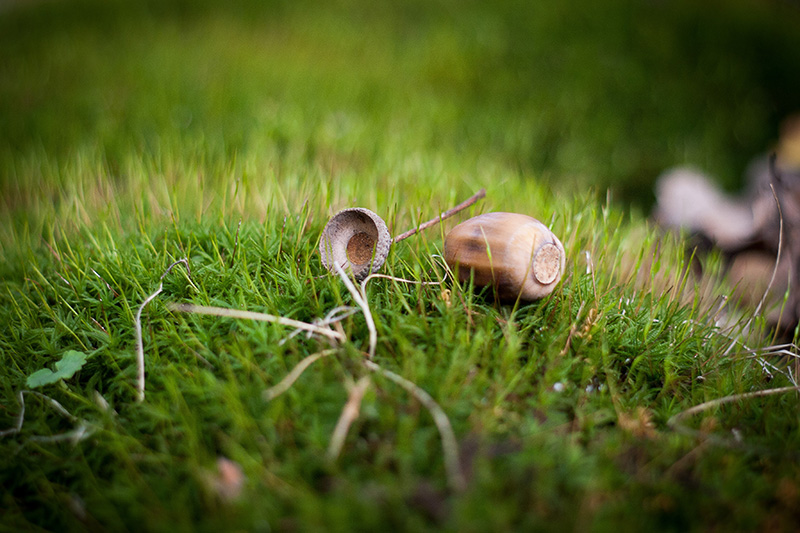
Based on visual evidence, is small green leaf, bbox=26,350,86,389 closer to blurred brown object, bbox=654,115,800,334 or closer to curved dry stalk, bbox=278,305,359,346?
curved dry stalk, bbox=278,305,359,346

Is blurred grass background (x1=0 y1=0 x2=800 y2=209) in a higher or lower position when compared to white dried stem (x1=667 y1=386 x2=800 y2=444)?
higher

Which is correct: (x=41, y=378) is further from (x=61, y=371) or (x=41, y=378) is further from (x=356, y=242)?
(x=356, y=242)

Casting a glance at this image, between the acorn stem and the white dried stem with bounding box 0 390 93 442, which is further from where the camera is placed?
the acorn stem

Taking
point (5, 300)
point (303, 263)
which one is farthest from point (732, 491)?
point (5, 300)

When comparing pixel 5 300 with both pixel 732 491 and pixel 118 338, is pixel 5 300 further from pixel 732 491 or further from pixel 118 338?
pixel 732 491

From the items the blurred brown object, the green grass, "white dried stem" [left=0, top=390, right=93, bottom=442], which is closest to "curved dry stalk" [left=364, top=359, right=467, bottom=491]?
the green grass

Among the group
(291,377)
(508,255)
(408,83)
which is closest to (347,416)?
(291,377)

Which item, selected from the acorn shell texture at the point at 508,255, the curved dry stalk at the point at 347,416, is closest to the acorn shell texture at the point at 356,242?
the acorn shell texture at the point at 508,255
